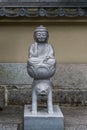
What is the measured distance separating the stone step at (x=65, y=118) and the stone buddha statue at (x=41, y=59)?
63cm

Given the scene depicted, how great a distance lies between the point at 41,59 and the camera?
3.47 meters

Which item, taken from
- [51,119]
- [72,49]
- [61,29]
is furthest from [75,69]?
[51,119]

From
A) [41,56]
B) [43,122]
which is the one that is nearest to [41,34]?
[41,56]

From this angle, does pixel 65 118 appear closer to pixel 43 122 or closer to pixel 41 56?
pixel 43 122

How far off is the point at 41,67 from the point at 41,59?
0.38 feet

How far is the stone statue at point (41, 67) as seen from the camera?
11.3 ft

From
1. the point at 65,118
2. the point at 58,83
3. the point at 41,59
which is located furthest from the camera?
the point at 58,83

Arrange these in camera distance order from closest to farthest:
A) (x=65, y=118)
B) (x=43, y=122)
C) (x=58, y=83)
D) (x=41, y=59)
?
1. (x=43, y=122)
2. (x=41, y=59)
3. (x=65, y=118)
4. (x=58, y=83)

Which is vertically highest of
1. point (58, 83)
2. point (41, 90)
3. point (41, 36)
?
point (41, 36)

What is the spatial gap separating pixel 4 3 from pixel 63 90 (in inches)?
67.0

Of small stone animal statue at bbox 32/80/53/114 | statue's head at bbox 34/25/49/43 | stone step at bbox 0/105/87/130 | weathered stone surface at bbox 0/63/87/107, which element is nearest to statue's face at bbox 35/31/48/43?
statue's head at bbox 34/25/49/43

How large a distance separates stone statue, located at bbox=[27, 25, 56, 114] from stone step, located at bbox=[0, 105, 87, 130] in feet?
0.92

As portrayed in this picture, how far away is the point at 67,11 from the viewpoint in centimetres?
445

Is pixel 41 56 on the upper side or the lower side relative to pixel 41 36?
lower
